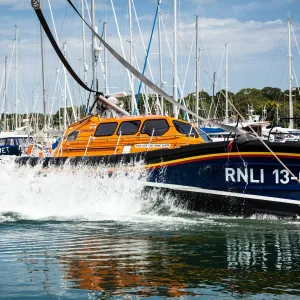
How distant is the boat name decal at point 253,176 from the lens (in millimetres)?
11414

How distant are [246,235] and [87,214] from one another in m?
4.17

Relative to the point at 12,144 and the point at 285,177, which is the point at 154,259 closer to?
the point at 285,177

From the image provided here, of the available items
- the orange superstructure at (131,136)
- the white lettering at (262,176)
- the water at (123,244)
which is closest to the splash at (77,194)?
the water at (123,244)

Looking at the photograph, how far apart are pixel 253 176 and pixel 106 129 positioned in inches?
154

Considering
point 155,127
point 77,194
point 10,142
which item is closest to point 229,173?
point 155,127

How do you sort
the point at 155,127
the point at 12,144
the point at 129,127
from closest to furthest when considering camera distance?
the point at 155,127 → the point at 129,127 → the point at 12,144

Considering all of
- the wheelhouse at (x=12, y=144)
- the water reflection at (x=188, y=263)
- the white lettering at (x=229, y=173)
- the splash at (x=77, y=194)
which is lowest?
the water reflection at (x=188, y=263)

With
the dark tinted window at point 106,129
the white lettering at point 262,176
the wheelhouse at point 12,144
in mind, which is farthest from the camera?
the wheelhouse at point 12,144

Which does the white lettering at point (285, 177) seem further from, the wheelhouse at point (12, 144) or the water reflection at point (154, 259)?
the wheelhouse at point (12, 144)

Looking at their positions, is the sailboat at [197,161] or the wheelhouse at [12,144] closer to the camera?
the sailboat at [197,161]

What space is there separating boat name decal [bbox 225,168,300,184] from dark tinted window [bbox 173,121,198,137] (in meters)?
1.98

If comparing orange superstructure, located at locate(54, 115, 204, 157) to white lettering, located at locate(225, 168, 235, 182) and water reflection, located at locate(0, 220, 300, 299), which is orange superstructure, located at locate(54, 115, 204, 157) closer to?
white lettering, located at locate(225, 168, 235, 182)

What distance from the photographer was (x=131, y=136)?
13.4 meters

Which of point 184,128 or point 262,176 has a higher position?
point 184,128
